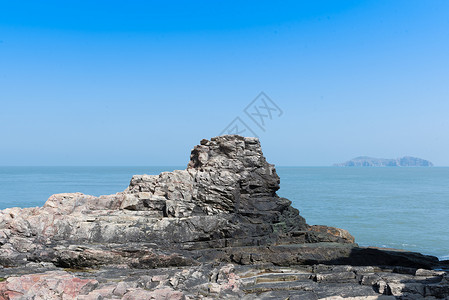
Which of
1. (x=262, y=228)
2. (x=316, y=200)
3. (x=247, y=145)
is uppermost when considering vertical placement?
(x=247, y=145)

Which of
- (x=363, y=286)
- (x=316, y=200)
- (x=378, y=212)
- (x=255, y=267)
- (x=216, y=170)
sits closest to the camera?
(x=363, y=286)

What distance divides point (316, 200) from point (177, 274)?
71.8 metres

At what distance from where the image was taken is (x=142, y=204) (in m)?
23.4

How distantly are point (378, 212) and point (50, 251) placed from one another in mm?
60703

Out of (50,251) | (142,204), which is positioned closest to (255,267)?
(142,204)

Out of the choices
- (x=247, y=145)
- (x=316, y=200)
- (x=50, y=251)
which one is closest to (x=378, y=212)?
(x=316, y=200)

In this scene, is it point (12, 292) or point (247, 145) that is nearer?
point (12, 292)

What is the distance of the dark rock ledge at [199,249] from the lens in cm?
1608

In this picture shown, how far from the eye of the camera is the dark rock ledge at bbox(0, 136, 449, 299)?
16.1 meters

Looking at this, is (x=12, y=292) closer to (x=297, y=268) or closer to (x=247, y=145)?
(x=297, y=268)

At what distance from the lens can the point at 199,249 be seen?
21812 millimetres

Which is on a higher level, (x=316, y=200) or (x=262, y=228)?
(x=262, y=228)

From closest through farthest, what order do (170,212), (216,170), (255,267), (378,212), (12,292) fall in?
(12,292) < (255,267) < (170,212) < (216,170) < (378,212)

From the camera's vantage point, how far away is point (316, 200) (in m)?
85.6
